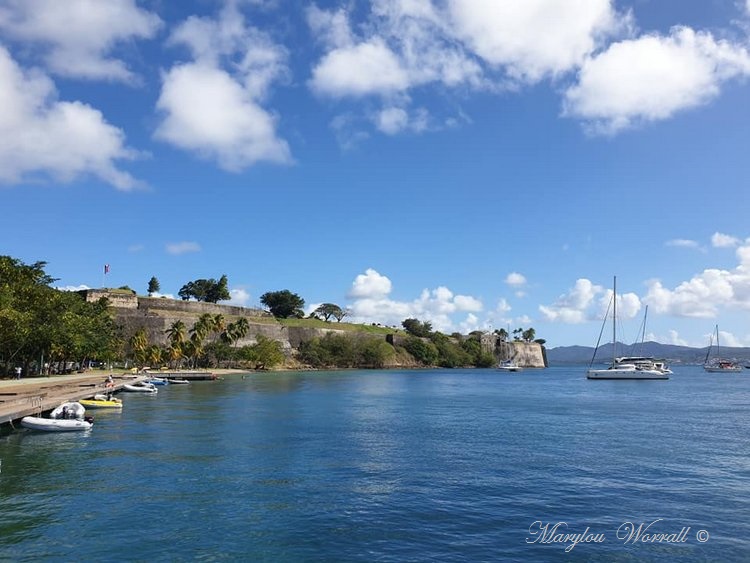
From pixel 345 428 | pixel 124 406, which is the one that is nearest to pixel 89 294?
pixel 124 406

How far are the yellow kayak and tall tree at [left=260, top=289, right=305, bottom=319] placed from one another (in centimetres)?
11306

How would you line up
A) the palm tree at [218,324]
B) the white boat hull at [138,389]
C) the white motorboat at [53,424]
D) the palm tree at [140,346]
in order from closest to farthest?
the white motorboat at [53,424] → the white boat hull at [138,389] → the palm tree at [140,346] → the palm tree at [218,324]

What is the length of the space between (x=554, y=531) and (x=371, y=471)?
864cm

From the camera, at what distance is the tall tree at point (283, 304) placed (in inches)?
6230

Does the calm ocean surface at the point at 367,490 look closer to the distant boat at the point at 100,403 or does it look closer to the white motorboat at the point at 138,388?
the distant boat at the point at 100,403

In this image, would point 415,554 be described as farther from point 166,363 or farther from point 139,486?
point 166,363

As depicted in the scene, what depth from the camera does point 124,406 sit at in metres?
46.3

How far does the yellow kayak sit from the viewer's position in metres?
41.9

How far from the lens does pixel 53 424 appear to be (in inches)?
1212

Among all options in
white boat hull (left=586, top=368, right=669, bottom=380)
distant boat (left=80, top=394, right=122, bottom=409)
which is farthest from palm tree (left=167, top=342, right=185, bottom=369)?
white boat hull (left=586, top=368, right=669, bottom=380)

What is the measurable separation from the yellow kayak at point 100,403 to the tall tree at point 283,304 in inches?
4451

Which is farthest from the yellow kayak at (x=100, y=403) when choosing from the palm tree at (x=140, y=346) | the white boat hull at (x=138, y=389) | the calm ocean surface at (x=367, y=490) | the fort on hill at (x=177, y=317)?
the fort on hill at (x=177, y=317)

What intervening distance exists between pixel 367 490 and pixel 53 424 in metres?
20.5

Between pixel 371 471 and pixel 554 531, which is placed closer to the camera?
pixel 554 531
